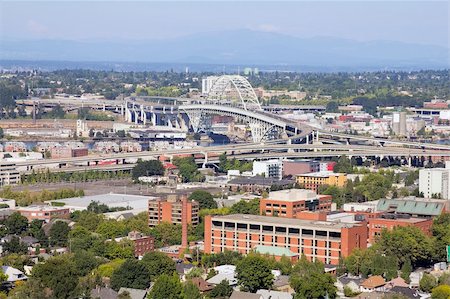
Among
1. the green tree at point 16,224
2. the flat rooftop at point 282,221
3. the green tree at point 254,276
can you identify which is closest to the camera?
the green tree at point 254,276

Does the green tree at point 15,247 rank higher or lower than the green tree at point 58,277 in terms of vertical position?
lower

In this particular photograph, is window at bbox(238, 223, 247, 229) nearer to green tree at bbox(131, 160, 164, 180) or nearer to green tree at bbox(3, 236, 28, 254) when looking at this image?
green tree at bbox(3, 236, 28, 254)

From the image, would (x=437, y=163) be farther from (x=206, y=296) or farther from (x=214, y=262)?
(x=206, y=296)

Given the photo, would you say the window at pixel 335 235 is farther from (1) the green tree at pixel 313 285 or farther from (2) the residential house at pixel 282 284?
(1) the green tree at pixel 313 285

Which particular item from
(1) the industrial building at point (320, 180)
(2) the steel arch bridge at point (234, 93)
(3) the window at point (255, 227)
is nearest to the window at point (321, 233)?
(3) the window at point (255, 227)

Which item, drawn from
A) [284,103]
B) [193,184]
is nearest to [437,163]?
[193,184]

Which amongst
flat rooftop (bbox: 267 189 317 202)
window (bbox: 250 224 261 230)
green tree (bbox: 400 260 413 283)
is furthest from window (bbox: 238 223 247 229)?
green tree (bbox: 400 260 413 283)

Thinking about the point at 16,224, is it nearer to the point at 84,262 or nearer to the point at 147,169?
the point at 84,262

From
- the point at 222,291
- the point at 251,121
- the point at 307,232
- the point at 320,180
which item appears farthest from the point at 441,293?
the point at 251,121
